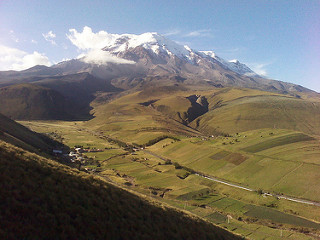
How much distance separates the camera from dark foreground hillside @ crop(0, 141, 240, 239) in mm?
18875

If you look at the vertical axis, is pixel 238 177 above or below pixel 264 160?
below

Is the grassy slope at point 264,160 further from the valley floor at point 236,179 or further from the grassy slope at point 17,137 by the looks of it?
the grassy slope at point 17,137

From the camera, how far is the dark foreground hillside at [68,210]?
18.9 m

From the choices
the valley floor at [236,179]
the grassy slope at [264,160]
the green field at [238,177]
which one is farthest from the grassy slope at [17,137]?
the grassy slope at [264,160]

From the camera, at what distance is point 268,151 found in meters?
155

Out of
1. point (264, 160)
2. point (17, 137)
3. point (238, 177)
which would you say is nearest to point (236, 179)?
point (238, 177)

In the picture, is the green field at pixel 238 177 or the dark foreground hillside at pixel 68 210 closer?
the dark foreground hillside at pixel 68 210

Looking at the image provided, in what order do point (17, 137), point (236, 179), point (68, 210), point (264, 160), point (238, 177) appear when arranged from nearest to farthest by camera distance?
point (68, 210), point (17, 137), point (236, 179), point (238, 177), point (264, 160)

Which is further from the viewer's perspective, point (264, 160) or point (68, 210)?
point (264, 160)

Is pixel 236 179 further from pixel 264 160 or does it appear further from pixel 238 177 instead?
pixel 264 160

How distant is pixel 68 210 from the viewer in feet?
73.6

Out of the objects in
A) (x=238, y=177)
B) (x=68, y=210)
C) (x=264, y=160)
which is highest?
(x=68, y=210)

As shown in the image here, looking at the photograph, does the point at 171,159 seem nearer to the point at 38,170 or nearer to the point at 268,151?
the point at 268,151

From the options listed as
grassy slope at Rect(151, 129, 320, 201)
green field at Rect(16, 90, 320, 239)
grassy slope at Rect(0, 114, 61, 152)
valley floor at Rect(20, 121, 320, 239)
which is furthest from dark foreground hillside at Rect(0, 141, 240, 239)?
grassy slope at Rect(151, 129, 320, 201)
